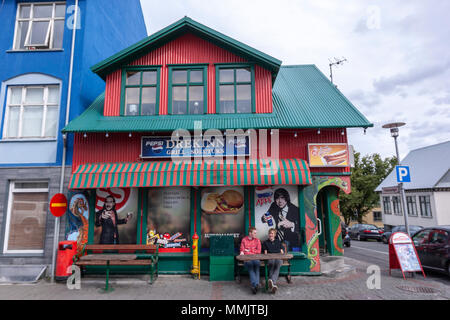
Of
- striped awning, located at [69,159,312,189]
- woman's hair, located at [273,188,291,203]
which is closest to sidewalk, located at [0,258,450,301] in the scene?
woman's hair, located at [273,188,291,203]

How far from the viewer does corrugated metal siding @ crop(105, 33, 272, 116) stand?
425 inches

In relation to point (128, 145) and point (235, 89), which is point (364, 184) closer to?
point (235, 89)

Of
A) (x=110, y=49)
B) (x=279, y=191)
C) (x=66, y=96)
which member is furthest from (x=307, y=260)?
(x=110, y=49)

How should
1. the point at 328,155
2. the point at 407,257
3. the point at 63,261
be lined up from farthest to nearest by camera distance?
the point at 328,155
the point at 407,257
the point at 63,261

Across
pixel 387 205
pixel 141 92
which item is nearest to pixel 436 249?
pixel 141 92

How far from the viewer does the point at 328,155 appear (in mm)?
10031

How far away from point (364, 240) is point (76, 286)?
2503 cm

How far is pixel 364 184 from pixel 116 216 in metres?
37.0

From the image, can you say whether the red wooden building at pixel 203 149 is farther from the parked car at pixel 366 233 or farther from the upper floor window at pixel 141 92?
the parked car at pixel 366 233

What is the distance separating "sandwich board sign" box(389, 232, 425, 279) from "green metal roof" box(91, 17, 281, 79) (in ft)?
23.8

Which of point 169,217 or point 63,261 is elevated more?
point 169,217

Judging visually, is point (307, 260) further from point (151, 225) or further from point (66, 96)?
point (66, 96)

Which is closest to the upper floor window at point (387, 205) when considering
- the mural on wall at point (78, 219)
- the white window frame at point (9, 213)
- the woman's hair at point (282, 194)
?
the woman's hair at point (282, 194)

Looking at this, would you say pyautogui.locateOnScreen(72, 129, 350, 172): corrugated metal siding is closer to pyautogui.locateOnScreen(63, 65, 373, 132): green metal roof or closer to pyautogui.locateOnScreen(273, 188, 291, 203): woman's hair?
pyautogui.locateOnScreen(63, 65, 373, 132): green metal roof
